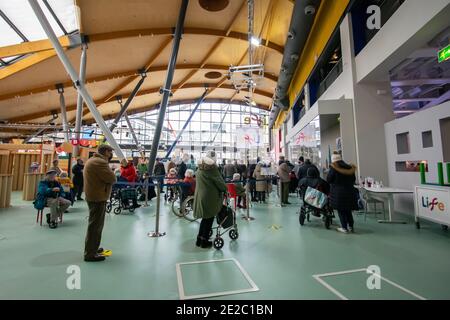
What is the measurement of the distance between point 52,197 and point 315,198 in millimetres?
4864

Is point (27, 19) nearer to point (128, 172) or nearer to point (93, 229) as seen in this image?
point (128, 172)

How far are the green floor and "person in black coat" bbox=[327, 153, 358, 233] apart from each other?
335mm

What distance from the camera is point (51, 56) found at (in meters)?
7.56

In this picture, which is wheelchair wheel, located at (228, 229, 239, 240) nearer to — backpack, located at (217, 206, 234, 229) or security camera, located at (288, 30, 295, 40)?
backpack, located at (217, 206, 234, 229)

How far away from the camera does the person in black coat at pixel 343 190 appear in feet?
11.2

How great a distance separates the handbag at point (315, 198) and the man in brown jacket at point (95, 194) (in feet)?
10.6

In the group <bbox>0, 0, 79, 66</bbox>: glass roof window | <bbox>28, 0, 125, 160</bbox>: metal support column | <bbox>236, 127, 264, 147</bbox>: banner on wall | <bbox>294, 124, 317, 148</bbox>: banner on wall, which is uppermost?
<bbox>0, 0, 79, 66</bbox>: glass roof window

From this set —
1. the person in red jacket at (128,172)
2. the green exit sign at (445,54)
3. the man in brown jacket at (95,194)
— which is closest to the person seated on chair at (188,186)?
the person in red jacket at (128,172)

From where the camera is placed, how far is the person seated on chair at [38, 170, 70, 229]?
3.90 meters

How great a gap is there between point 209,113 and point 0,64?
14.2 m

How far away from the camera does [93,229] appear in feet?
8.30

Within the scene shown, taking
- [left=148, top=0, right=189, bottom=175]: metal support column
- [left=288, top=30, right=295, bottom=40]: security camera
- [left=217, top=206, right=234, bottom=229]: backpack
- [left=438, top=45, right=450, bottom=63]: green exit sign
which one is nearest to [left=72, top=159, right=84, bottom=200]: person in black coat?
[left=148, top=0, right=189, bottom=175]: metal support column

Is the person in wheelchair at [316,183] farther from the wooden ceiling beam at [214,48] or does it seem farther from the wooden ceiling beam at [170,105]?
the wooden ceiling beam at [170,105]

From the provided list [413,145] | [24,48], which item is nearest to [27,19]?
[24,48]
